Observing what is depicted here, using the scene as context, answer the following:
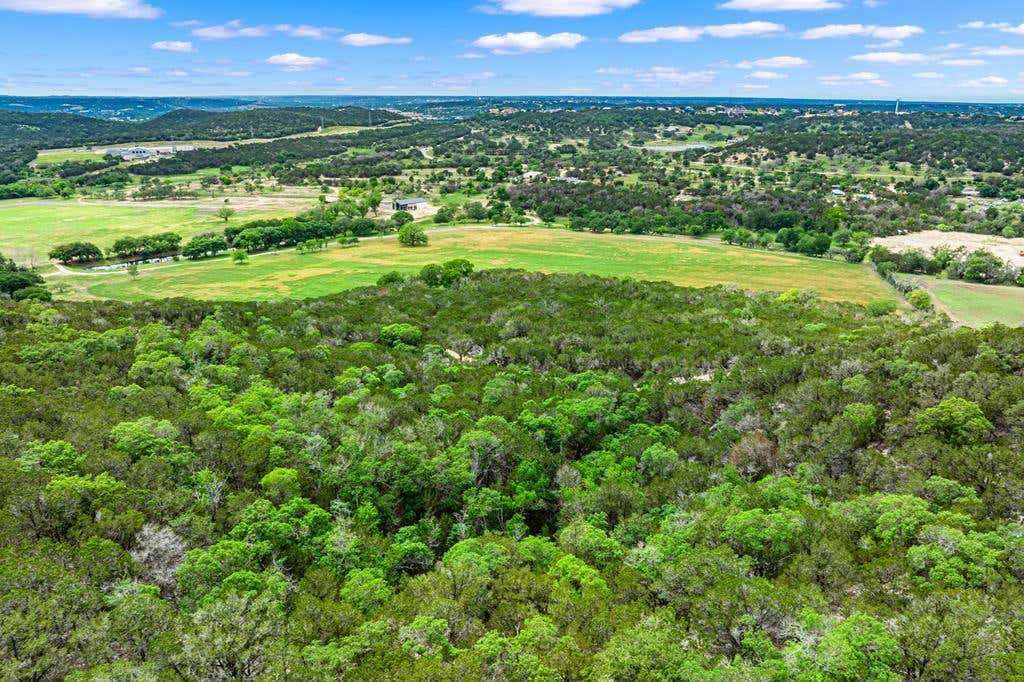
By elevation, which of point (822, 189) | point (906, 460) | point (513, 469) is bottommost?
point (513, 469)

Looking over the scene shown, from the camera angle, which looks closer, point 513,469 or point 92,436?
point 92,436

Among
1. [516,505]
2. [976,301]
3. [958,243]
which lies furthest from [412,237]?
[958,243]

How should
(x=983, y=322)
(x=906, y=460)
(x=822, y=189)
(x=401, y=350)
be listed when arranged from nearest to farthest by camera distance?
(x=906, y=460)
(x=401, y=350)
(x=983, y=322)
(x=822, y=189)

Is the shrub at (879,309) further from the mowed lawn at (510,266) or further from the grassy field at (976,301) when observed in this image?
the mowed lawn at (510,266)

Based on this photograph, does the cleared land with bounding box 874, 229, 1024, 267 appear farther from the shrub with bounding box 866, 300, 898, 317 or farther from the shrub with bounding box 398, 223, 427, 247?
the shrub with bounding box 398, 223, 427, 247

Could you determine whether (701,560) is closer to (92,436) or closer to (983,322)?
(92,436)

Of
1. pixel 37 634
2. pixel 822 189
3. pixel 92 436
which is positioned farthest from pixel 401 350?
pixel 822 189

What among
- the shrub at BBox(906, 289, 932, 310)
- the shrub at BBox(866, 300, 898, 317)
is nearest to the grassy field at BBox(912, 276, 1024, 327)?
the shrub at BBox(906, 289, 932, 310)
